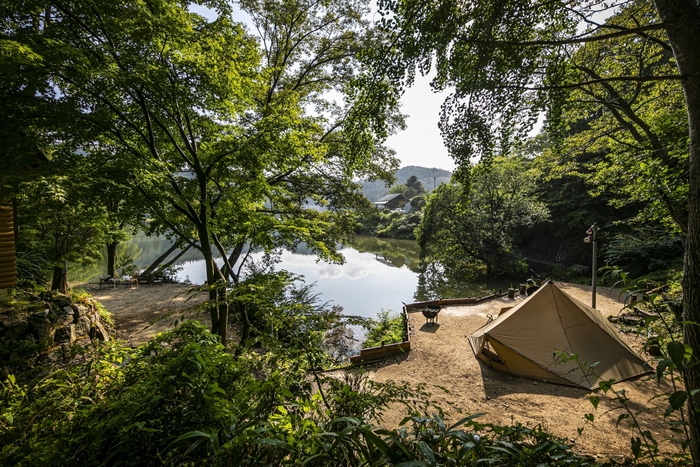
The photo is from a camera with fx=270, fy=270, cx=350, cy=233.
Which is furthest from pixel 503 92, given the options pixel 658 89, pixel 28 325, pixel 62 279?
pixel 62 279

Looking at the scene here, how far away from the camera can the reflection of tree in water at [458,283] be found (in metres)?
15.3

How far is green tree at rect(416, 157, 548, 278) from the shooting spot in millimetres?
17328

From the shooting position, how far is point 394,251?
29.1 metres

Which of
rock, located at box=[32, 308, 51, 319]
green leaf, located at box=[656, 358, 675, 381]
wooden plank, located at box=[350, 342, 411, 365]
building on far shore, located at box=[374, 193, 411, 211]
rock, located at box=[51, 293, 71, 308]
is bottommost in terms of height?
wooden plank, located at box=[350, 342, 411, 365]

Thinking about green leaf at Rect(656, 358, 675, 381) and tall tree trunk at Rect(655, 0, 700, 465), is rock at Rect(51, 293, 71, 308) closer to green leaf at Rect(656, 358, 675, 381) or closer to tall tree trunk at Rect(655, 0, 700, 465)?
green leaf at Rect(656, 358, 675, 381)

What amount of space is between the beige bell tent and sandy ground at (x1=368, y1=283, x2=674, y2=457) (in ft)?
0.84

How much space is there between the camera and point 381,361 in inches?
274

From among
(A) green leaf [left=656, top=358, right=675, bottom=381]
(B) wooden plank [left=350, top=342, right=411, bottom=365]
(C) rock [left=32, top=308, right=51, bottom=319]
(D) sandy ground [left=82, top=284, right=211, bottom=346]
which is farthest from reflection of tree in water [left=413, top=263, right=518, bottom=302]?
(A) green leaf [left=656, top=358, right=675, bottom=381]

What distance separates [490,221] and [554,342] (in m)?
12.9

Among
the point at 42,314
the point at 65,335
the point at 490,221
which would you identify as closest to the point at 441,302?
the point at 490,221

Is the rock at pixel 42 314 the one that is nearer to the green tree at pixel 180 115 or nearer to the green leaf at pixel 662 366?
the green tree at pixel 180 115

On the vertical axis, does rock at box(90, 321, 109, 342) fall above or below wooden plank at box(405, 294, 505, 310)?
above

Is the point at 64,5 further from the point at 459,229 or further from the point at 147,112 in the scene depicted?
the point at 459,229

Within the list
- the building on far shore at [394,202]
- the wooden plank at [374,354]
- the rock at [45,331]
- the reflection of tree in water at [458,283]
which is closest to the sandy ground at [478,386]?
the wooden plank at [374,354]
